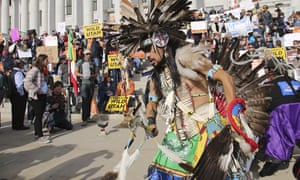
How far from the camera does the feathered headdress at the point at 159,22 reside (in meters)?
2.82

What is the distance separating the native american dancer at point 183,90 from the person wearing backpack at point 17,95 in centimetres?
704

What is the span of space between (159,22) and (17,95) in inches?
304

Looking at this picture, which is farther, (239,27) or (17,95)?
(239,27)

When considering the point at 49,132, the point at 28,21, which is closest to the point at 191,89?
the point at 49,132

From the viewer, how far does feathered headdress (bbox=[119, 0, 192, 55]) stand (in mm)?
2818

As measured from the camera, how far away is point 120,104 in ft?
34.0

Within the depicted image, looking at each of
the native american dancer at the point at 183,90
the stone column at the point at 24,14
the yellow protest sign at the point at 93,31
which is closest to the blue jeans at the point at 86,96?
the yellow protest sign at the point at 93,31

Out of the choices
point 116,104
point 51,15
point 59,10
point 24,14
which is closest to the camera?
point 116,104

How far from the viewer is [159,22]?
2.85 metres

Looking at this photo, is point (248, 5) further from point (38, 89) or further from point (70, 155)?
point (70, 155)

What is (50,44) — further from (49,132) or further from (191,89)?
(191,89)

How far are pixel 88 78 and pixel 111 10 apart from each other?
41907 mm

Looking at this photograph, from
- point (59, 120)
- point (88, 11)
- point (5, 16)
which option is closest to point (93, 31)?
point (59, 120)

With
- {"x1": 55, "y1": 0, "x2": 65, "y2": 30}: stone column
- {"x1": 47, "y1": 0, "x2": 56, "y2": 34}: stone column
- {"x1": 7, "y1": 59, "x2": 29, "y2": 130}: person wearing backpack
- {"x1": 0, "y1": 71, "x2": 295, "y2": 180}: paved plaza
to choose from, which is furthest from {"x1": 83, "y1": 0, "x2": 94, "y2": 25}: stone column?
{"x1": 0, "y1": 71, "x2": 295, "y2": 180}: paved plaza
